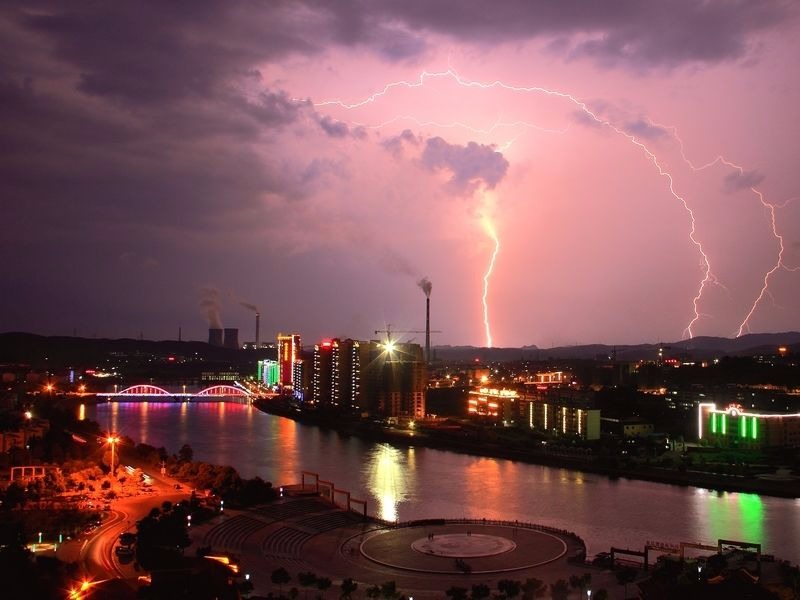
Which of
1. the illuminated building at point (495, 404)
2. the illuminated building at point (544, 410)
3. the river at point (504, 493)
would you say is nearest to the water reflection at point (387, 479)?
the river at point (504, 493)

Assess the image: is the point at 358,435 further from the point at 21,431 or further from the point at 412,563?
the point at 412,563

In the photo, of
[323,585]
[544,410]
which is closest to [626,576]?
[323,585]

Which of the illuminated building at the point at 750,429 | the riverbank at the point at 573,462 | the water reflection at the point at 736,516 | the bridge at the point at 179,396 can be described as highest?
the illuminated building at the point at 750,429

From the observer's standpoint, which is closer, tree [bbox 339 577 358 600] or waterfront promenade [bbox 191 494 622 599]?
tree [bbox 339 577 358 600]

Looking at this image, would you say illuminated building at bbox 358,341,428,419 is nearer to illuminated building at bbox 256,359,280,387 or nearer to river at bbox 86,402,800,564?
river at bbox 86,402,800,564

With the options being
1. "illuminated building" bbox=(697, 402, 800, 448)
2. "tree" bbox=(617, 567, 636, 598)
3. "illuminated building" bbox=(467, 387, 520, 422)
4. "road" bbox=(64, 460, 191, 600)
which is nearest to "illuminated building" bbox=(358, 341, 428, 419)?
"illuminated building" bbox=(467, 387, 520, 422)

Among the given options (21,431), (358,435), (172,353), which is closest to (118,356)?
(172,353)

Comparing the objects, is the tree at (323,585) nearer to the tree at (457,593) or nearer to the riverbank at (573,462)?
the tree at (457,593)
